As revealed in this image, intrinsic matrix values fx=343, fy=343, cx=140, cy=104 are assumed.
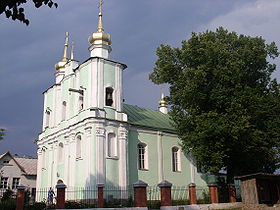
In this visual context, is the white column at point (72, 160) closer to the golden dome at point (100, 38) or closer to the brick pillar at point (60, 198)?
the golden dome at point (100, 38)

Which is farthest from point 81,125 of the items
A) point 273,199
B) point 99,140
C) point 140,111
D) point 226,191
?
point 273,199

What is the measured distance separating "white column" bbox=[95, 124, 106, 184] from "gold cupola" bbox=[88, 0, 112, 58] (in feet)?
19.0

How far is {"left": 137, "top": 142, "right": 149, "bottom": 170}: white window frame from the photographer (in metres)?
25.5

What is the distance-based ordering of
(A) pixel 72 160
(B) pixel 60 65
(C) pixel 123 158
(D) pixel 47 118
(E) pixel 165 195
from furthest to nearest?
(B) pixel 60 65
(D) pixel 47 118
(A) pixel 72 160
(C) pixel 123 158
(E) pixel 165 195

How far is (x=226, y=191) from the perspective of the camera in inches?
865

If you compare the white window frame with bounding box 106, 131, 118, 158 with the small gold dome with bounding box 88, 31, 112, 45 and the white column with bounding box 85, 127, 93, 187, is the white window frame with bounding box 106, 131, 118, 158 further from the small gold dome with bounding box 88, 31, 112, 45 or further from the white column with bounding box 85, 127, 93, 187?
the small gold dome with bounding box 88, 31, 112, 45

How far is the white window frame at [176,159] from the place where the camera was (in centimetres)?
2790

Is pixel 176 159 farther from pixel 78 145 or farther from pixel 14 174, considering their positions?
pixel 14 174

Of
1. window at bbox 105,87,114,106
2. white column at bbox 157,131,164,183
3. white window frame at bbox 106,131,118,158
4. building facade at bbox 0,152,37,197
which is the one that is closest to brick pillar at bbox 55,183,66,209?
white window frame at bbox 106,131,118,158

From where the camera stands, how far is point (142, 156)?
25859 mm

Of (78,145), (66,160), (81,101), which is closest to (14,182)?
(66,160)

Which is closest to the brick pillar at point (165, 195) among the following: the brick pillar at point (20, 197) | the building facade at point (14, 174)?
the brick pillar at point (20, 197)

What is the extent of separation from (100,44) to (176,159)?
11199 mm

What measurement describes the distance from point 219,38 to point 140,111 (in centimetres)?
1028
